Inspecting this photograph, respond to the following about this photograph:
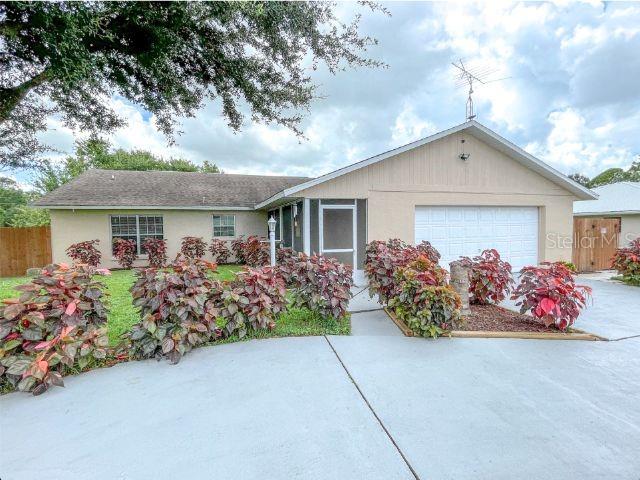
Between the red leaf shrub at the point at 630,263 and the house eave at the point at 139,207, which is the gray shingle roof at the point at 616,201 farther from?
the house eave at the point at 139,207

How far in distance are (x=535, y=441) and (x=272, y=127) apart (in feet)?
23.8

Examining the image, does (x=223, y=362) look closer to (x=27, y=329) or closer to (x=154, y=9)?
(x=27, y=329)

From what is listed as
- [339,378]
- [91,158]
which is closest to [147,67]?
Result: [339,378]

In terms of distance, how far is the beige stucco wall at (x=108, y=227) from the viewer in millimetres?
11734

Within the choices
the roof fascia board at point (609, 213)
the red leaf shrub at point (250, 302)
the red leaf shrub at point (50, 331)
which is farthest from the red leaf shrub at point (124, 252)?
the roof fascia board at point (609, 213)

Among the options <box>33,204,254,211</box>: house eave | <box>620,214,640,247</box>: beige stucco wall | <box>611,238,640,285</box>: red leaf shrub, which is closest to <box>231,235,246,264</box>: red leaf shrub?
<box>33,204,254,211</box>: house eave

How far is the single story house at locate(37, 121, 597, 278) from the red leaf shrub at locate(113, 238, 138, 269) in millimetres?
414

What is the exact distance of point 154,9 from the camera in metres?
4.68

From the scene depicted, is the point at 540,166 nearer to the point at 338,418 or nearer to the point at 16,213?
the point at 338,418

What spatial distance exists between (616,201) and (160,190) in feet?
74.1

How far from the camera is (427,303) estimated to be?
4500 mm

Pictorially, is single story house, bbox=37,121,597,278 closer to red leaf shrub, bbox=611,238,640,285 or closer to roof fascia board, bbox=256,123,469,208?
roof fascia board, bbox=256,123,469,208

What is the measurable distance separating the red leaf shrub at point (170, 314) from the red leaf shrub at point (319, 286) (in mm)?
1439

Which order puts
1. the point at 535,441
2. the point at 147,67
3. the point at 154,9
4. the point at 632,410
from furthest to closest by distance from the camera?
1. the point at 147,67
2. the point at 154,9
3. the point at 632,410
4. the point at 535,441
